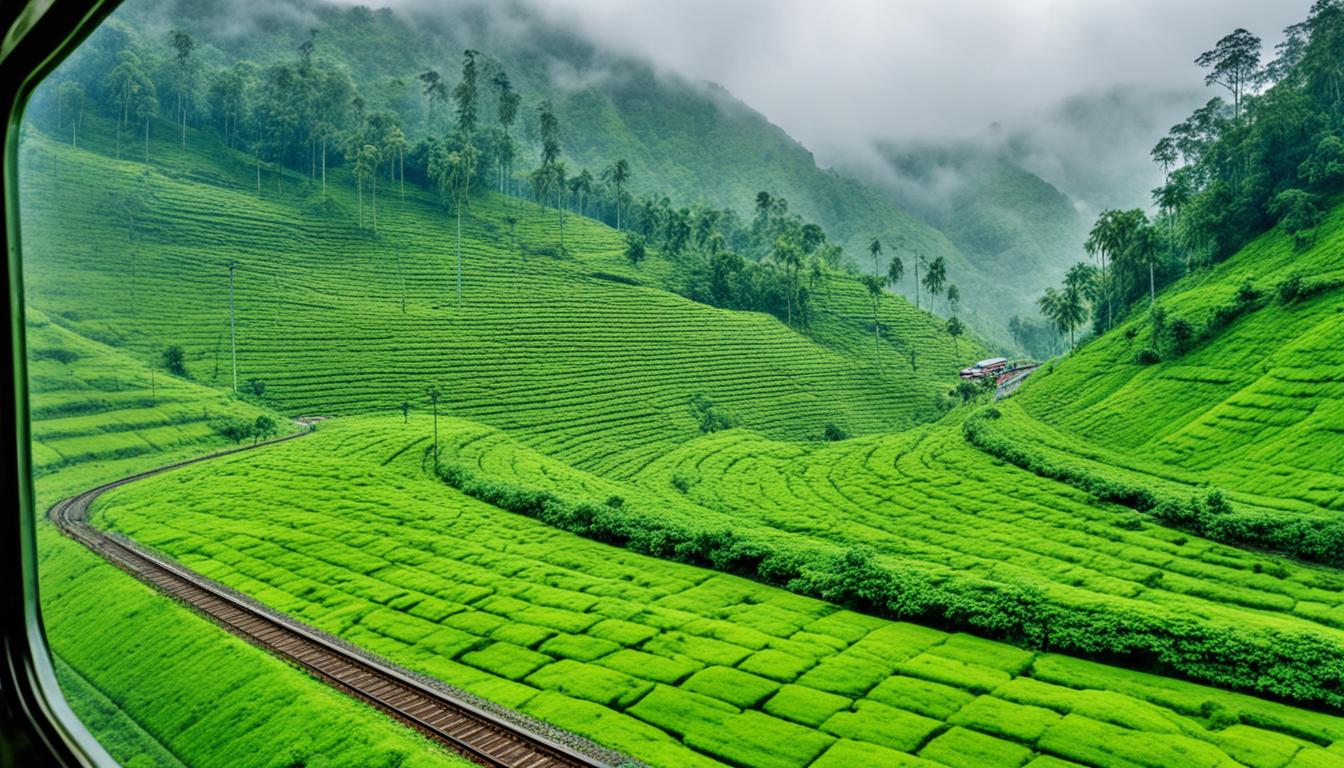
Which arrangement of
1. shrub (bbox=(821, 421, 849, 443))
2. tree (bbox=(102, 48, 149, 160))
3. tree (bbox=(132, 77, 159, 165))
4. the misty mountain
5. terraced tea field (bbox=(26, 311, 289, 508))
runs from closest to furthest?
terraced tea field (bbox=(26, 311, 289, 508)) < shrub (bbox=(821, 421, 849, 443)) < tree (bbox=(102, 48, 149, 160)) < tree (bbox=(132, 77, 159, 165)) < the misty mountain

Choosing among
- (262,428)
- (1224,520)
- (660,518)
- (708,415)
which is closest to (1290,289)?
(1224,520)

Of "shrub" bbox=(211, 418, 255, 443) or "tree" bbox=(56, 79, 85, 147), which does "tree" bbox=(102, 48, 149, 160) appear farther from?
"shrub" bbox=(211, 418, 255, 443)

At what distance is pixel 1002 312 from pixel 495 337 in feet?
307

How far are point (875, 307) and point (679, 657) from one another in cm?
5987

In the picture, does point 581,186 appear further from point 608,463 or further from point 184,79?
point 608,463

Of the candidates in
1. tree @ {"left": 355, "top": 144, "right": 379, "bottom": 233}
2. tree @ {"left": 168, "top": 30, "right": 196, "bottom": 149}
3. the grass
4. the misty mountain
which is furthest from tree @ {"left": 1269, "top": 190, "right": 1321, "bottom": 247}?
tree @ {"left": 168, "top": 30, "right": 196, "bottom": 149}

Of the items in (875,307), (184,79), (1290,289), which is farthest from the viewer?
(875,307)

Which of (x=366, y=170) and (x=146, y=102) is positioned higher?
(x=146, y=102)

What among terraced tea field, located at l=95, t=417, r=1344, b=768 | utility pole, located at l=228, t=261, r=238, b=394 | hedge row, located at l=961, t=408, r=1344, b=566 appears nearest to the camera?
terraced tea field, located at l=95, t=417, r=1344, b=768

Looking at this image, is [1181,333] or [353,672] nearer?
[353,672]

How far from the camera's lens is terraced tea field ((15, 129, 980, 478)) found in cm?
A: 4106

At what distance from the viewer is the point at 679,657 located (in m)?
12.8

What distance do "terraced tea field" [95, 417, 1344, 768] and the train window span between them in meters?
0.09

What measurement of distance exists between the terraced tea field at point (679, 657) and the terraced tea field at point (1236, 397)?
40.8ft
